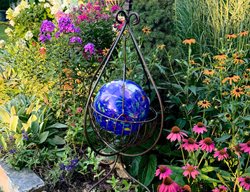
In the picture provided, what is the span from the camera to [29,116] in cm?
297

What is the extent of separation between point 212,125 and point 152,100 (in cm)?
45

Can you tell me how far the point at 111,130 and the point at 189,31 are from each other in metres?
1.83

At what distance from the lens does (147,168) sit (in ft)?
8.08

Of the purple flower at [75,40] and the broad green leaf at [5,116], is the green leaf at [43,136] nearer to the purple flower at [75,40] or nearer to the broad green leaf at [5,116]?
the broad green leaf at [5,116]

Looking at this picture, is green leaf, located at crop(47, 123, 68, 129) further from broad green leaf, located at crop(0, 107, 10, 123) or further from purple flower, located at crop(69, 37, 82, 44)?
purple flower, located at crop(69, 37, 82, 44)

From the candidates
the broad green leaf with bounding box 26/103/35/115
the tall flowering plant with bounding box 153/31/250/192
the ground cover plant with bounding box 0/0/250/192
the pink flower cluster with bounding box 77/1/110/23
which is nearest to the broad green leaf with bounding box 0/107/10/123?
the ground cover plant with bounding box 0/0/250/192

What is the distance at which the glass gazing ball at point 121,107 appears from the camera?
6.37ft

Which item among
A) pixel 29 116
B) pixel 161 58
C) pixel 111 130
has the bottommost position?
pixel 29 116

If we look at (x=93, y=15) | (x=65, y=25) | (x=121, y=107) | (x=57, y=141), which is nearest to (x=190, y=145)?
(x=121, y=107)

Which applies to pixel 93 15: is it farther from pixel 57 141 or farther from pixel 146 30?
pixel 57 141

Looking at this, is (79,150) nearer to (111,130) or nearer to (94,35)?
(111,130)

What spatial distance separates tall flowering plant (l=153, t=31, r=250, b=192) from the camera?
2.08 meters

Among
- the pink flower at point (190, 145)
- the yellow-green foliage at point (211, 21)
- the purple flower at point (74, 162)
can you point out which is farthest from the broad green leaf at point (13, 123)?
the yellow-green foliage at point (211, 21)

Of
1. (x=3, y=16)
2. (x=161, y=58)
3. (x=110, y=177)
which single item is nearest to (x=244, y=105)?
(x=161, y=58)
